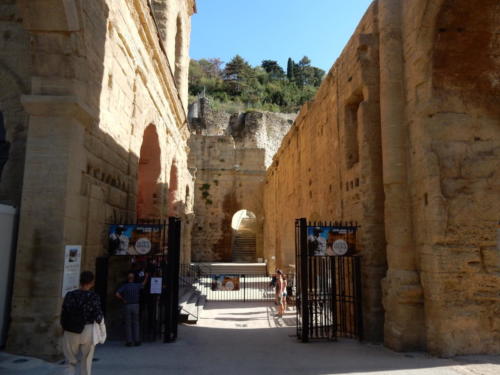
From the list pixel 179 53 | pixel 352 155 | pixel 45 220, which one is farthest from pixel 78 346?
pixel 179 53

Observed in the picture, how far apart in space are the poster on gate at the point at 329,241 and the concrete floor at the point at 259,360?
1584 mm

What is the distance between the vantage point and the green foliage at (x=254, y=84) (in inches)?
2124

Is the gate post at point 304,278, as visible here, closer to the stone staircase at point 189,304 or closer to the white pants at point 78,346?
the stone staircase at point 189,304

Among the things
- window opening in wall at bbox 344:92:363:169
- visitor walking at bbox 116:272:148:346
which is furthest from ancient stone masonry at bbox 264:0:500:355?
visitor walking at bbox 116:272:148:346

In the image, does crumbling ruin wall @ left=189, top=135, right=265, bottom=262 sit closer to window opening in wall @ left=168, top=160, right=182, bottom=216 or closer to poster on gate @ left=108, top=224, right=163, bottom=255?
window opening in wall @ left=168, top=160, right=182, bottom=216

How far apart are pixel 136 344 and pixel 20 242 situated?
8.24 ft

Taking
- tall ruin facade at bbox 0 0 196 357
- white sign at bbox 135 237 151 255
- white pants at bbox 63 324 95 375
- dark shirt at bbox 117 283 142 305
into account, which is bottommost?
white pants at bbox 63 324 95 375

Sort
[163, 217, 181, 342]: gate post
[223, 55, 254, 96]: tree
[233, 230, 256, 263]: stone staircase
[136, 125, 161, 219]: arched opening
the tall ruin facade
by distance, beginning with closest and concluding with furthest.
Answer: the tall ruin facade
[163, 217, 181, 342]: gate post
[136, 125, 161, 219]: arched opening
[233, 230, 256, 263]: stone staircase
[223, 55, 254, 96]: tree

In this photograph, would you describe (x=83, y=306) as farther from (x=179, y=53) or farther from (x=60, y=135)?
(x=179, y=53)

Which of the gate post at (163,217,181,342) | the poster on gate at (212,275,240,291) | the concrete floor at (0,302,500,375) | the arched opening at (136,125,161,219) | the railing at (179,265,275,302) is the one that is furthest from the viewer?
the railing at (179,265,275,302)

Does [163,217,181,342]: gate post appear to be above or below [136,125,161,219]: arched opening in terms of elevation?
below

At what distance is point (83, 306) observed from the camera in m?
3.73

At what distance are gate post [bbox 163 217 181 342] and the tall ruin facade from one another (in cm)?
113

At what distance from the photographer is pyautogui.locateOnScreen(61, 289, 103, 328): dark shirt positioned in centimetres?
371
